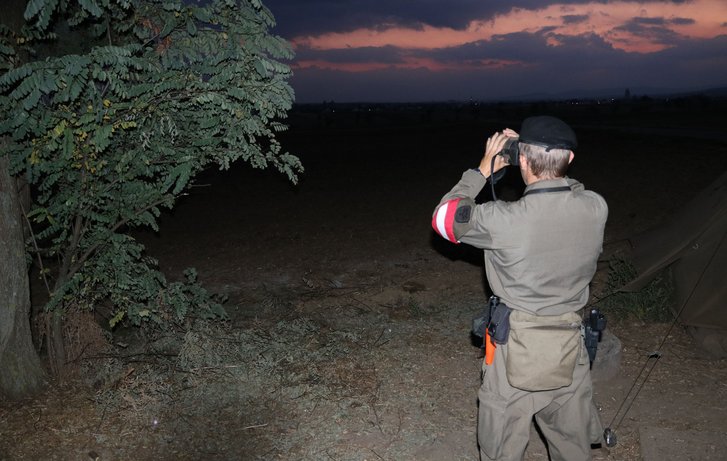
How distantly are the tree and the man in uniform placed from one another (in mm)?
1889

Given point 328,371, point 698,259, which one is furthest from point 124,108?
point 698,259

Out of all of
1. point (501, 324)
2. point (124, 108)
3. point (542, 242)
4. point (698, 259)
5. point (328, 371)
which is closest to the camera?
point (542, 242)

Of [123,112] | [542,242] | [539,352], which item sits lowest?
[539,352]

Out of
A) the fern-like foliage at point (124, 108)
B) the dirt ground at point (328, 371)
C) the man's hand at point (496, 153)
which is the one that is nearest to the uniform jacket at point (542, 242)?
the man's hand at point (496, 153)

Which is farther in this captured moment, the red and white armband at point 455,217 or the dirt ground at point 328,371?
the dirt ground at point 328,371

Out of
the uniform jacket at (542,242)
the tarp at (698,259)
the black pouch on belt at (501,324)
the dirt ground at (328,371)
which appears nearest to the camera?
the uniform jacket at (542,242)

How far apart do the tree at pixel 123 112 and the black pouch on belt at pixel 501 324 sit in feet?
6.95

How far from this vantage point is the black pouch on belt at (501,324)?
101 inches

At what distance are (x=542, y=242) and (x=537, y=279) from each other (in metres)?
0.18

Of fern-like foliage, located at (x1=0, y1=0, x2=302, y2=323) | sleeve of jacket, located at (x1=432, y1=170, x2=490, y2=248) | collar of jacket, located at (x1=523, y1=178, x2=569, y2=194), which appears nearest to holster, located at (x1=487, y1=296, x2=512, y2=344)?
sleeve of jacket, located at (x1=432, y1=170, x2=490, y2=248)

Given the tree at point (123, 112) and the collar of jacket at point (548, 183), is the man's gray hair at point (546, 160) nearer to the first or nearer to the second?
the collar of jacket at point (548, 183)

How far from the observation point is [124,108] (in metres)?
3.54

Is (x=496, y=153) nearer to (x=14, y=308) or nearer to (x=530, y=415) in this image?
(x=530, y=415)

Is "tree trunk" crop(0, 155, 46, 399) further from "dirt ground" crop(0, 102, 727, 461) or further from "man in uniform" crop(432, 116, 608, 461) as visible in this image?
"man in uniform" crop(432, 116, 608, 461)
